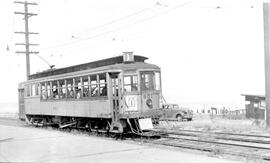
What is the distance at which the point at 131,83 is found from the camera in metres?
14.9

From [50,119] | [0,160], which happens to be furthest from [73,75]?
[0,160]

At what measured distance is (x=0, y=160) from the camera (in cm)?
954

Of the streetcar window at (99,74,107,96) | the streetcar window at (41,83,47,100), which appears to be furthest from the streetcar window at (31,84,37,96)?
the streetcar window at (99,74,107,96)

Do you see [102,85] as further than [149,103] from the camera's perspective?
Yes

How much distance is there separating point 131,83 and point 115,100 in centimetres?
93

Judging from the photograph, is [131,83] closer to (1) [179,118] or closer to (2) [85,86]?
(2) [85,86]

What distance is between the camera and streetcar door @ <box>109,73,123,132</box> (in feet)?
47.9

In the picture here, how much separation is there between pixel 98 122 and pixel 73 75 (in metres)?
2.52

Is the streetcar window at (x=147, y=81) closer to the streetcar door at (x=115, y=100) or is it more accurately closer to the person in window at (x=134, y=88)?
the person in window at (x=134, y=88)

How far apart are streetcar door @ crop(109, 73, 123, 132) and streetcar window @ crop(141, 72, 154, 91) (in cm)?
101

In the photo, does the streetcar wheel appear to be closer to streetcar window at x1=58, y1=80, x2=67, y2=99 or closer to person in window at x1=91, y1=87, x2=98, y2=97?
streetcar window at x1=58, y1=80, x2=67, y2=99

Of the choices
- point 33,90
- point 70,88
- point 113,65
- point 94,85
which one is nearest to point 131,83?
point 113,65

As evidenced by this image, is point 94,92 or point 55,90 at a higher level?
point 55,90

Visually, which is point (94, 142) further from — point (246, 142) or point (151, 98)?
point (246, 142)
